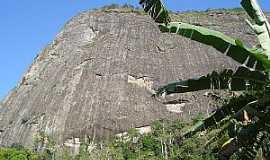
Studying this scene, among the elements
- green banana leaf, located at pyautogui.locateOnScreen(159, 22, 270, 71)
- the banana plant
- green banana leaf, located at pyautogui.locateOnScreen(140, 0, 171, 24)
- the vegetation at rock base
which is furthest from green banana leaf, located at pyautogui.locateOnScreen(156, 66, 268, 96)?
the vegetation at rock base

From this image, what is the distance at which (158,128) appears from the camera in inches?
2131

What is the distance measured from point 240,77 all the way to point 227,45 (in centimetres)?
42

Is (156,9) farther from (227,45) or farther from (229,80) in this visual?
(229,80)

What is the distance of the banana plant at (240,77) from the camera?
243 inches

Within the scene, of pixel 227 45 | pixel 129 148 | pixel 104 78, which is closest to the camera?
pixel 227 45

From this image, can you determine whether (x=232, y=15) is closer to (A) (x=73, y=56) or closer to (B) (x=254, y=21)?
(A) (x=73, y=56)

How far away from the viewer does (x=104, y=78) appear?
5947 cm

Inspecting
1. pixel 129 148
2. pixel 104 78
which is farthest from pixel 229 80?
pixel 104 78

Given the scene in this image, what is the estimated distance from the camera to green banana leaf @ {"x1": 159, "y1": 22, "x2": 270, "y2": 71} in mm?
6594

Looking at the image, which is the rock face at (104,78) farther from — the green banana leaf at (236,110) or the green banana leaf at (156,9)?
the green banana leaf at (156,9)

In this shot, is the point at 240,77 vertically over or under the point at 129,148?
under

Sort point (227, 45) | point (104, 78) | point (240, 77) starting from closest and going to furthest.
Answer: point (240, 77)
point (227, 45)
point (104, 78)

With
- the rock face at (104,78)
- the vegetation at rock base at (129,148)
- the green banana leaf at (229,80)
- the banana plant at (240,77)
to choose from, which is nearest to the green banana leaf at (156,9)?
the banana plant at (240,77)

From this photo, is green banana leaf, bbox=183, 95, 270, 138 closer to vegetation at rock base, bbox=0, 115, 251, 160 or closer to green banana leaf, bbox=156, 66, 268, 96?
green banana leaf, bbox=156, 66, 268, 96
